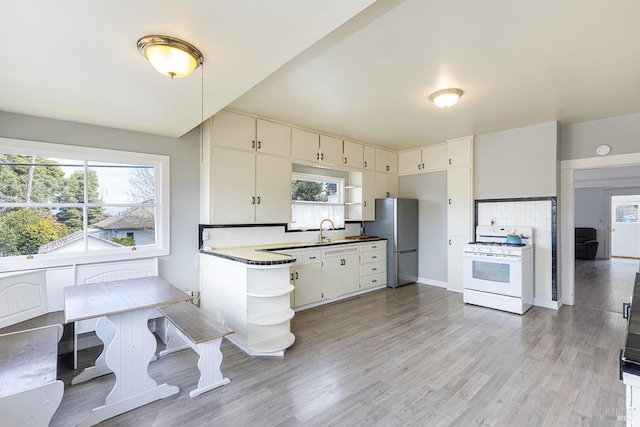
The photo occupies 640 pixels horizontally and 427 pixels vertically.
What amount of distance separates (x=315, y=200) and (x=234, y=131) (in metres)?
1.82

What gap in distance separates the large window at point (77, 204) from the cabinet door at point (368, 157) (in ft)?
10.6

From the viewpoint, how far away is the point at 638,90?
123 inches

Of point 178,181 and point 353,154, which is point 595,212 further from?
point 178,181

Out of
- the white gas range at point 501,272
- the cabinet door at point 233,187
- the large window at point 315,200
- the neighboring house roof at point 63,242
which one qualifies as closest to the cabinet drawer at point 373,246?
the large window at point 315,200

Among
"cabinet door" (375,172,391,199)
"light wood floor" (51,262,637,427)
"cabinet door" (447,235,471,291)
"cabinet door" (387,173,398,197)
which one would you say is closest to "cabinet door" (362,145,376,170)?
"cabinet door" (375,172,391,199)

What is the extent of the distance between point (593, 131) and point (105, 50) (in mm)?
5528

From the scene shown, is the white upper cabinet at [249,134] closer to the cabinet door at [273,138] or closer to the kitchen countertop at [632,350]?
the cabinet door at [273,138]

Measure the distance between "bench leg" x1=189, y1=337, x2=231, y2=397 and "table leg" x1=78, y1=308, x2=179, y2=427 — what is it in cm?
20

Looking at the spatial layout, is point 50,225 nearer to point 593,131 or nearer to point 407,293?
point 407,293

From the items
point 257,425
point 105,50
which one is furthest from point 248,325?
point 105,50

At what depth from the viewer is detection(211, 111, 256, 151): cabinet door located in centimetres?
359

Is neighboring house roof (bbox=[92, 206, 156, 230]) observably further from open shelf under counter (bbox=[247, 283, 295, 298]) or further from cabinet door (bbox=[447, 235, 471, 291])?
cabinet door (bbox=[447, 235, 471, 291])

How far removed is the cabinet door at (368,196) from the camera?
533 cm

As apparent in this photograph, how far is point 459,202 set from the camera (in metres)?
5.04
